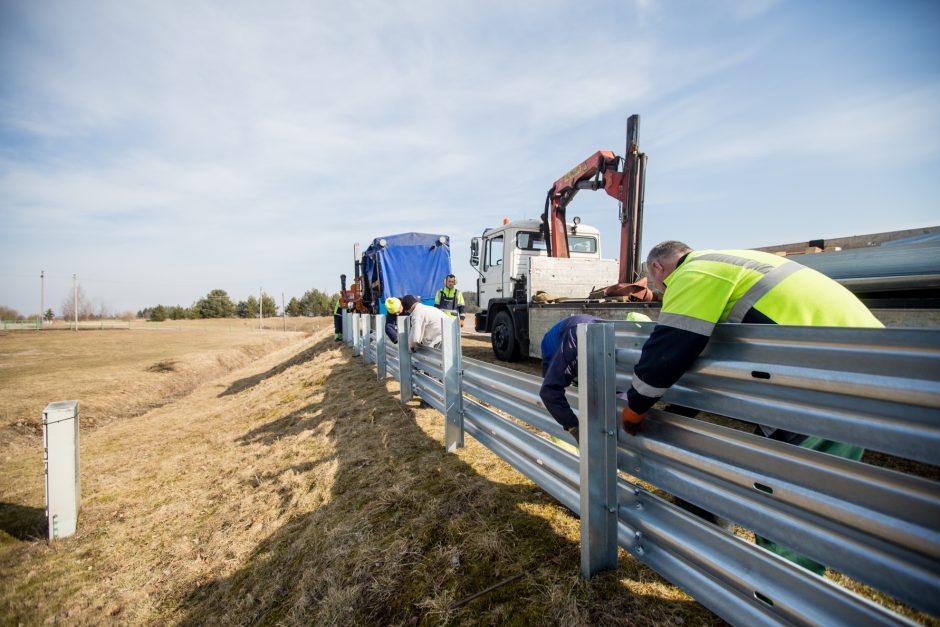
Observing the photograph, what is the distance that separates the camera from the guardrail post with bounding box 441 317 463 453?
3.90m

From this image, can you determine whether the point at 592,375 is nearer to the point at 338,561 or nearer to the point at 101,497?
the point at 338,561

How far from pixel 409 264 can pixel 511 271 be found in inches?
170

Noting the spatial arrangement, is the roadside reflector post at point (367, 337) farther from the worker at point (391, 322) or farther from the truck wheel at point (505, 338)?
the truck wheel at point (505, 338)

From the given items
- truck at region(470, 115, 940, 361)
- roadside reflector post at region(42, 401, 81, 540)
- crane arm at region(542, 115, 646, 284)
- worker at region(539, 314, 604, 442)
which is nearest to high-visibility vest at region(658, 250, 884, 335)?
worker at region(539, 314, 604, 442)

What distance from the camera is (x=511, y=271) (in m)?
8.85

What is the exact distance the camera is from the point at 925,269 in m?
3.22

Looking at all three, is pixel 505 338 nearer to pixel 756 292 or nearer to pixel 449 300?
pixel 449 300

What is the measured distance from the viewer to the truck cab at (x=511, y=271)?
8.06 metres

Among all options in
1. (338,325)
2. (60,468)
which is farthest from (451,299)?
(60,468)

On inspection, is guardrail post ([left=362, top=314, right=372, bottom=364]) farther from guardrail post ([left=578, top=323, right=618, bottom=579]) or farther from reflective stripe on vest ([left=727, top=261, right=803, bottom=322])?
reflective stripe on vest ([left=727, top=261, right=803, bottom=322])

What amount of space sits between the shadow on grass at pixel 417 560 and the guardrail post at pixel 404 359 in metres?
1.02

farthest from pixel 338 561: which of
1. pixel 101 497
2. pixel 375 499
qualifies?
pixel 101 497

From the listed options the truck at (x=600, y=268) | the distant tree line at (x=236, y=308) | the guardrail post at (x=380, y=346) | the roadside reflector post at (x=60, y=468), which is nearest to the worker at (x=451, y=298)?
the truck at (x=600, y=268)

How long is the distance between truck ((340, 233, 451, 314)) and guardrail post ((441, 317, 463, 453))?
770 cm
